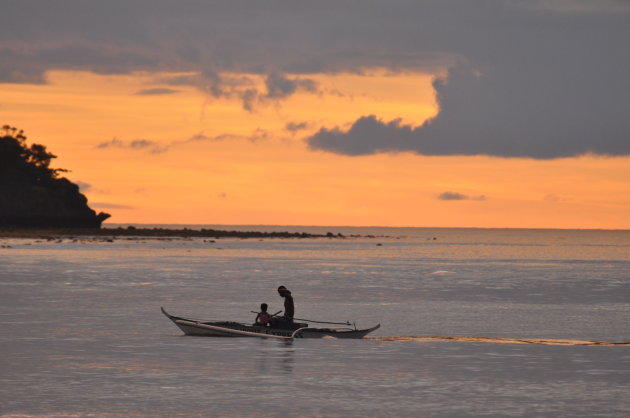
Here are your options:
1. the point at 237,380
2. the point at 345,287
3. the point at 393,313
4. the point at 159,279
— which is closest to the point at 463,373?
the point at 237,380

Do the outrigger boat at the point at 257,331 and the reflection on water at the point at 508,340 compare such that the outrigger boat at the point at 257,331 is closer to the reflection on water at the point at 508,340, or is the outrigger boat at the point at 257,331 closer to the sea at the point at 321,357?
the sea at the point at 321,357

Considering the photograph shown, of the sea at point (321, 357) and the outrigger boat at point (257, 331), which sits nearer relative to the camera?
the sea at point (321, 357)

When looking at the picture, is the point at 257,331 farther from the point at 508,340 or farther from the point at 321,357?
the point at 508,340

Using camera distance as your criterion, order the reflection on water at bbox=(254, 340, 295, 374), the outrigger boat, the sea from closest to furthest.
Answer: the sea → the reflection on water at bbox=(254, 340, 295, 374) → the outrigger boat

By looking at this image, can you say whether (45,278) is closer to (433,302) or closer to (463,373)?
(433,302)

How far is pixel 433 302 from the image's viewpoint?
5888 cm

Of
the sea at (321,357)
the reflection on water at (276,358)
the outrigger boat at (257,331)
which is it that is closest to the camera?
the sea at (321,357)

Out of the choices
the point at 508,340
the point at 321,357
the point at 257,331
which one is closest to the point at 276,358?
the point at 321,357

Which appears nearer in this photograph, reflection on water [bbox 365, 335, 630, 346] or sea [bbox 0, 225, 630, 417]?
sea [bbox 0, 225, 630, 417]

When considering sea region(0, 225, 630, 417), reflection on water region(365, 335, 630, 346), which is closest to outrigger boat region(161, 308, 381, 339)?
sea region(0, 225, 630, 417)

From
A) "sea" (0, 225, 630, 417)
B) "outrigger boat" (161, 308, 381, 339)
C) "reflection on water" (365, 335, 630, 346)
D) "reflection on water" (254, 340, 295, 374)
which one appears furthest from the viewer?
"reflection on water" (365, 335, 630, 346)

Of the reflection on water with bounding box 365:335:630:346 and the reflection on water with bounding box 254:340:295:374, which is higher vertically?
the reflection on water with bounding box 365:335:630:346

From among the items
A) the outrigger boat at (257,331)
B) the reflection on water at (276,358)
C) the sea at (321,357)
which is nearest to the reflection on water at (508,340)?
the sea at (321,357)

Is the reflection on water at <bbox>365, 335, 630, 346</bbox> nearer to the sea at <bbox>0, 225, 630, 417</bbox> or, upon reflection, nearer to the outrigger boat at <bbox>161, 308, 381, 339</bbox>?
the sea at <bbox>0, 225, 630, 417</bbox>
